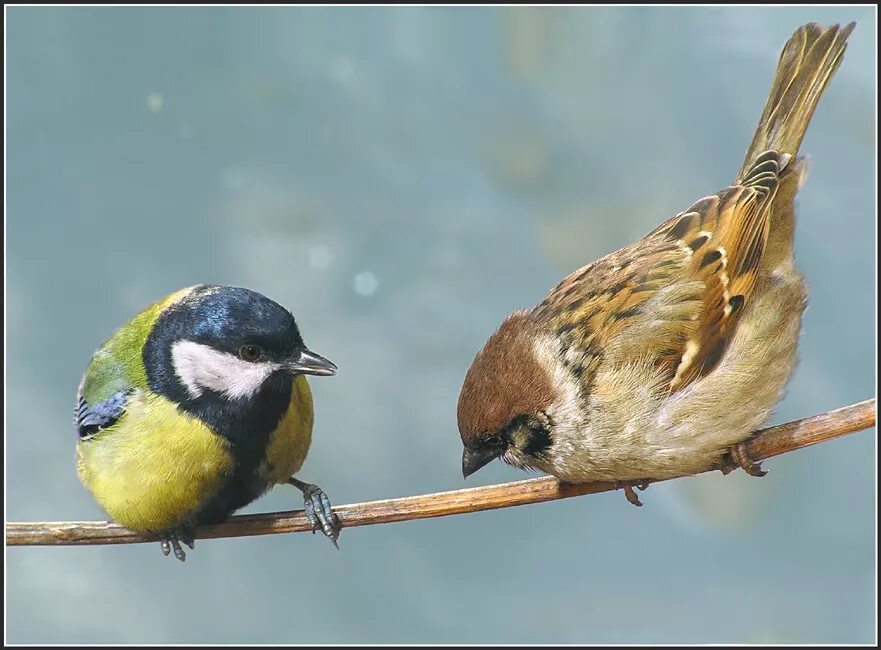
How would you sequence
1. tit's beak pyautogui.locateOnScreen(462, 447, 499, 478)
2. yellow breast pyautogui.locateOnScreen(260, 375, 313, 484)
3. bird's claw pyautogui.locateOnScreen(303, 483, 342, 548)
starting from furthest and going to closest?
yellow breast pyautogui.locateOnScreen(260, 375, 313, 484), bird's claw pyautogui.locateOnScreen(303, 483, 342, 548), tit's beak pyautogui.locateOnScreen(462, 447, 499, 478)

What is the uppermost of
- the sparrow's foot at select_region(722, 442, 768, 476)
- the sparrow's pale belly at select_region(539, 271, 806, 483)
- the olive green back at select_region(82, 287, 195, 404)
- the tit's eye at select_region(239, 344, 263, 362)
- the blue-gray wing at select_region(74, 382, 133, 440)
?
the olive green back at select_region(82, 287, 195, 404)

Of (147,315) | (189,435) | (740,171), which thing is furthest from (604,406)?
(147,315)

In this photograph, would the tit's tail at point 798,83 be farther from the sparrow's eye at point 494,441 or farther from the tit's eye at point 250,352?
the tit's eye at point 250,352

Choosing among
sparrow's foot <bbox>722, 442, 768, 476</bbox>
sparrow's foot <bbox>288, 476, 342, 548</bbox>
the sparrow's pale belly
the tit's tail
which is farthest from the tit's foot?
the tit's tail

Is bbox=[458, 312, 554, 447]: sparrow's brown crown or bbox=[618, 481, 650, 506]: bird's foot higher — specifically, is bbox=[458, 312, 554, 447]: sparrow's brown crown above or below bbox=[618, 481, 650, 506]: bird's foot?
above

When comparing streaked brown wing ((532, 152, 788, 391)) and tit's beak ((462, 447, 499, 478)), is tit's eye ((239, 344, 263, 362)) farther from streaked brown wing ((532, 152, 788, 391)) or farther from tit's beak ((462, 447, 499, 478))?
streaked brown wing ((532, 152, 788, 391))

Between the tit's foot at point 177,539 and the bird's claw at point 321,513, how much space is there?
34 cm

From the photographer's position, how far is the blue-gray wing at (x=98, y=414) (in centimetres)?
266

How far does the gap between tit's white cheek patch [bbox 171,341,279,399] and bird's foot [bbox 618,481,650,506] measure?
95 cm

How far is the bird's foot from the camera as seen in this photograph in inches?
98.0

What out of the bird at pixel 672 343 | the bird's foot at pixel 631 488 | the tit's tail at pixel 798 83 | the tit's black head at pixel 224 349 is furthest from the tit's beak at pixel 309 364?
the tit's tail at pixel 798 83

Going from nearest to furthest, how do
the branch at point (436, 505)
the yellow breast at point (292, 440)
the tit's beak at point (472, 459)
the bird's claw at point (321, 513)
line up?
the branch at point (436, 505) → the tit's beak at point (472, 459) → the bird's claw at point (321, 513) → the yellow breast at point (292, 440)

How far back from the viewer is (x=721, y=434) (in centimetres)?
246

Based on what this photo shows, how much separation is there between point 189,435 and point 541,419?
0.93m
